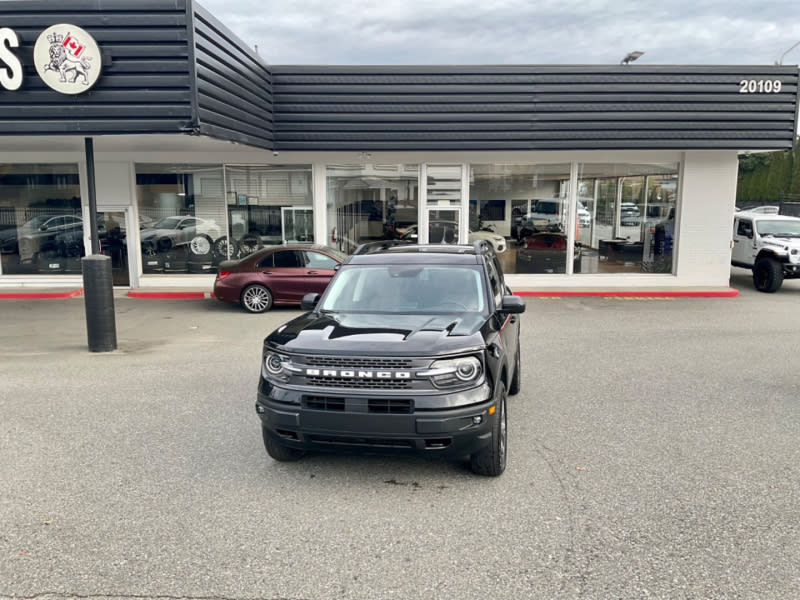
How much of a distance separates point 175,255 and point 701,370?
44.7ft

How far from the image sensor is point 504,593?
11.9ft

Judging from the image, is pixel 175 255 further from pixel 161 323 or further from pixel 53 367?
pixel 53 367

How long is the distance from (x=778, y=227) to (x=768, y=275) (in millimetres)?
1728

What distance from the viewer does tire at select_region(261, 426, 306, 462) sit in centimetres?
520

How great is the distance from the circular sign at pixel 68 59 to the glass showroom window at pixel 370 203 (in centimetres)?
801

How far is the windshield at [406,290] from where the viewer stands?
5.88 m

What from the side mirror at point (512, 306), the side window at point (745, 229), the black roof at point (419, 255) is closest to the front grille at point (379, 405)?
the side mirror at point (512, 306)

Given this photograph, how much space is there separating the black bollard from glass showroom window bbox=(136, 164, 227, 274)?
7.65 m

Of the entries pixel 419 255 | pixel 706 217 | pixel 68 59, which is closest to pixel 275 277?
pixel 68 59

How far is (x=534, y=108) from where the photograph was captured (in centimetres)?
1596

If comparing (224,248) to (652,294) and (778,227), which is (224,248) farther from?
(778,227)

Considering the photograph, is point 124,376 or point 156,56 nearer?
point 124,376

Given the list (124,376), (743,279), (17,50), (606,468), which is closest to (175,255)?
(17,50)

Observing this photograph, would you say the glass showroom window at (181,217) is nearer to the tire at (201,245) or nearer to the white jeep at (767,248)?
the tire at (201,245)
